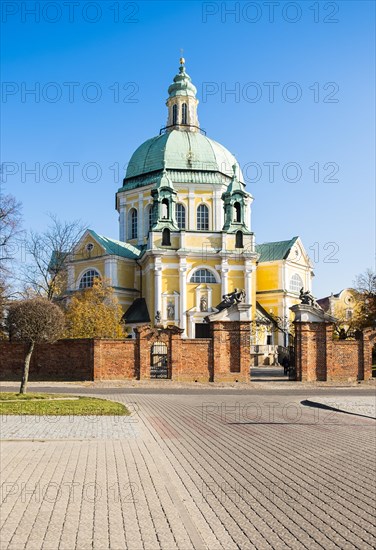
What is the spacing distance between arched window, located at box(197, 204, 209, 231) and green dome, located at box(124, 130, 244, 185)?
3.78 metres

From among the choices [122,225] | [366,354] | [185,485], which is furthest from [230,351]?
[122,225]

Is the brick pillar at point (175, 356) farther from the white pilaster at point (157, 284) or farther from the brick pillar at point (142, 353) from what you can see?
the white pilaster at point (157, 284)

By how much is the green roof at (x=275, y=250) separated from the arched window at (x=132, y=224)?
13177 mm

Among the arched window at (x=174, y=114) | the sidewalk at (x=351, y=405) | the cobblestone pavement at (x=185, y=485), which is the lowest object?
the sidewalk at (x=351, y=405)

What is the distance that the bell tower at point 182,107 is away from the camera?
6856 cm

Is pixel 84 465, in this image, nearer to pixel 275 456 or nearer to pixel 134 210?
pixel 275 456

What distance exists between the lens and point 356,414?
1694 cm

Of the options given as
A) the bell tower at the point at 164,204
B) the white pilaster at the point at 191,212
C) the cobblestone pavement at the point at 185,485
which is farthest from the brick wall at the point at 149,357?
the white pilaster at the point at 191,212

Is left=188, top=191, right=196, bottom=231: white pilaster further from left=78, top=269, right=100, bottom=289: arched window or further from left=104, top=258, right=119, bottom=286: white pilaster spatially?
left=78, top=269, right=100, bottom=289: arched window

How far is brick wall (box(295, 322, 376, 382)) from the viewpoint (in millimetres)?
32344

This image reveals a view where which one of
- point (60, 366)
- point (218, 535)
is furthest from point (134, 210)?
point (218, 535)

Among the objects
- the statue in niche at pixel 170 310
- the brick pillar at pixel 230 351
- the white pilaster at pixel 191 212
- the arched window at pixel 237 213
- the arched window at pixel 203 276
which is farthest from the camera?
the white pilaster at pixel 191 212

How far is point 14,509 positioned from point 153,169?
2276 inches

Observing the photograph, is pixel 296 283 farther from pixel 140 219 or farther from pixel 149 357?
pixel 149 357
